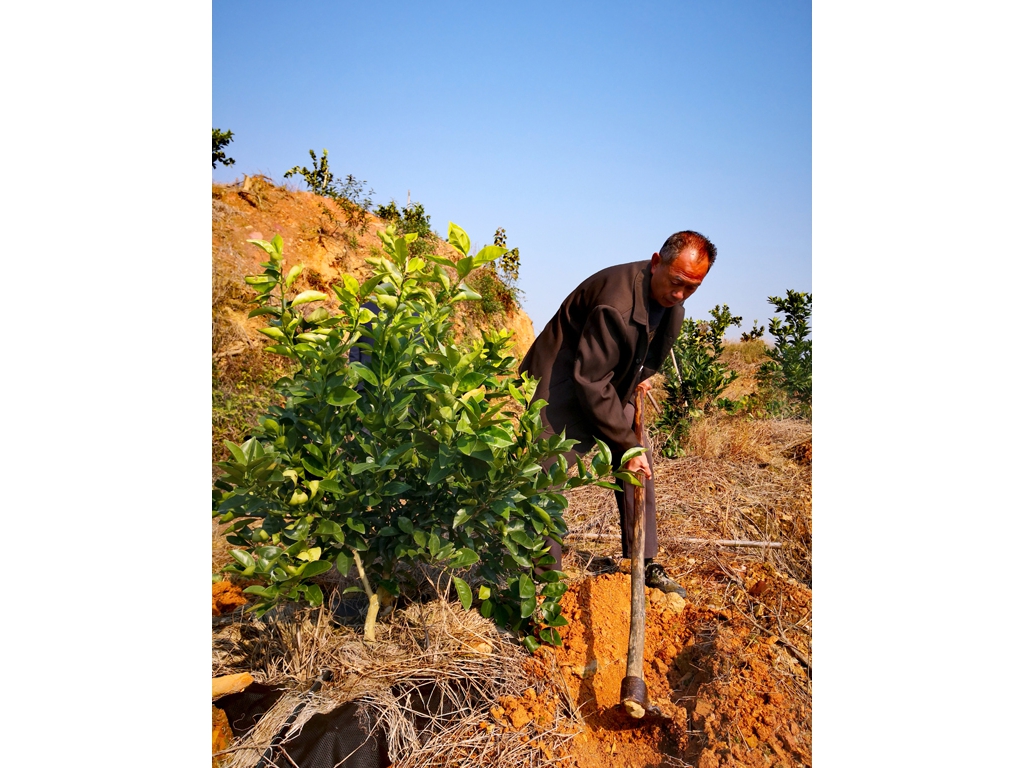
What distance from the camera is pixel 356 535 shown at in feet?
5.56

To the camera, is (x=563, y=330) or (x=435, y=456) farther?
(x=563, y=330)

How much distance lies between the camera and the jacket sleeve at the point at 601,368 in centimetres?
202

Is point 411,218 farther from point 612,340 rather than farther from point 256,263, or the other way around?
point 612,340

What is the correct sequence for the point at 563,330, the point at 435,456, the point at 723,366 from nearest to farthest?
1. the point at 435,456
2. the point at 563,330
3. the point at 723,366

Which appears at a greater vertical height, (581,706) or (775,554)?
(775,554)

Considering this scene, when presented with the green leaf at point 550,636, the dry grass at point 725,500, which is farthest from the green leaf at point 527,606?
the dry grass at point 725,500

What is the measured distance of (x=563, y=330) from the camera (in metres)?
2.27

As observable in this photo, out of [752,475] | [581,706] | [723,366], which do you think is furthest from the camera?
[723,366]

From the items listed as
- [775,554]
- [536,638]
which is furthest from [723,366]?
[536,638]

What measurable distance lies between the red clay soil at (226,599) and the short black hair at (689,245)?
6.08 feet

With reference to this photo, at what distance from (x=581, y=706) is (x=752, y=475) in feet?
7.90
